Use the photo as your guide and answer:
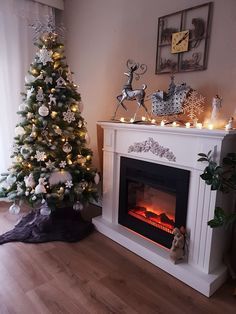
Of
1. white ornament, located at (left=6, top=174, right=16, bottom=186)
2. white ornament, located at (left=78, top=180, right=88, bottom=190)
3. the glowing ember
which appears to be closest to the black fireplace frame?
the glowing ember

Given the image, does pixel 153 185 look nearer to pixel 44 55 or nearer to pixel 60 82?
pixel 60 82

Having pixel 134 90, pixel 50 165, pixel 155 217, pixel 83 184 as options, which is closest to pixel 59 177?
pixel 50 165

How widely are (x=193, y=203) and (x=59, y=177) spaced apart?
4.21 feet

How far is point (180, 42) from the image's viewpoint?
2.14m

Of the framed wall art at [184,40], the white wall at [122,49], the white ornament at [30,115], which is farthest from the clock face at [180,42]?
the white ornament at [30,115]

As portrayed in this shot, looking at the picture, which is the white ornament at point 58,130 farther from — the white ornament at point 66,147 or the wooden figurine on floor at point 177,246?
the wooden figurine on floor at point 177,246

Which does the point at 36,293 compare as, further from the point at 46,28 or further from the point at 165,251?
the point at 46,28

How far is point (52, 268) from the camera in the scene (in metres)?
2.00

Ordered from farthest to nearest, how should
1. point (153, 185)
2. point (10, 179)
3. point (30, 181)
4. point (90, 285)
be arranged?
1. point (10, 179)
2. point (30, 181)
3. point (153, 185)
4. point (90, 285)

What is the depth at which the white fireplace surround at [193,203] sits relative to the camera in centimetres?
174

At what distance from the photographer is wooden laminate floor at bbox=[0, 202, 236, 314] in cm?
162

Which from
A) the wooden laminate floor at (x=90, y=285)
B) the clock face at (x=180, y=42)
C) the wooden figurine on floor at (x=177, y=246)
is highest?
the clock face at (x=180, y=42)

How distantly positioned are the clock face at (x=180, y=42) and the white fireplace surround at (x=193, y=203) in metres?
0.75

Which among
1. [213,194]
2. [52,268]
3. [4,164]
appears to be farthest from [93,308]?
[4,164]
